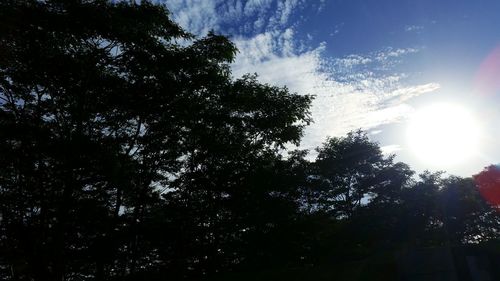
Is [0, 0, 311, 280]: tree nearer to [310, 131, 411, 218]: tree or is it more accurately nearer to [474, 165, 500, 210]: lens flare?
[310, 131, 411, 218]: tree

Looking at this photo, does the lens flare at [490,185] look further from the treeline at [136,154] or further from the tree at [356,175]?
the treeline at [136,154]

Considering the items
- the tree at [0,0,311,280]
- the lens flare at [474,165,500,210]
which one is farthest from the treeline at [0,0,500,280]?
the lens flare at [474,165,500,210]

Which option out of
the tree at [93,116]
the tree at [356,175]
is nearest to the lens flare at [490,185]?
the tree at [356,175]

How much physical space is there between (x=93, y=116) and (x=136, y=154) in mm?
2584

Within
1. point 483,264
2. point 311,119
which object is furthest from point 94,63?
point 483,264

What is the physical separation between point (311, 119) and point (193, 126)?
15.3ft

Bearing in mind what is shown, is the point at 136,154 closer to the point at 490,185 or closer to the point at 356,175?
the point at 356,175

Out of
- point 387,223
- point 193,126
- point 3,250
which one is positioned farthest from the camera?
point 387,223

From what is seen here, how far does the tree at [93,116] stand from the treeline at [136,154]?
0.14 ft

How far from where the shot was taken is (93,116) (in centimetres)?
1052

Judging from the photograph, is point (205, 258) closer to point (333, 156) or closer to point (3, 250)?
point (3, 250)

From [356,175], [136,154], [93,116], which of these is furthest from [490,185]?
[93,116]

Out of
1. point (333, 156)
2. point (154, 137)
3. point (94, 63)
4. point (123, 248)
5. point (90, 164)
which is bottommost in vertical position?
point (123, 248)

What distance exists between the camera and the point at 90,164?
898 centimetres
